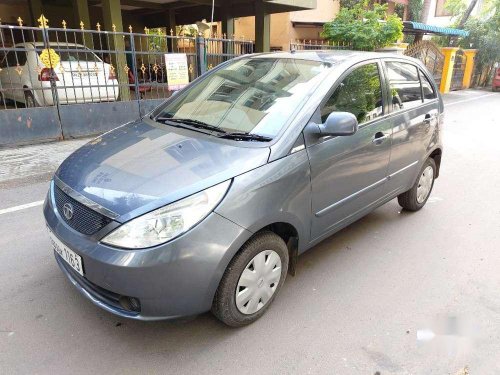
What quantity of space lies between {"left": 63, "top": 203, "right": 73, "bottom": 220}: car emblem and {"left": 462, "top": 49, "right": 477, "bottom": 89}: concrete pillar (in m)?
21.7

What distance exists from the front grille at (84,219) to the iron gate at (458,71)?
20202 millimetres

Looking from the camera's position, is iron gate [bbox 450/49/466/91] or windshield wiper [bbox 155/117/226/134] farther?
iron gate [bbox 450/49/466/91]

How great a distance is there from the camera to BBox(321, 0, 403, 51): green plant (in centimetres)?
1272

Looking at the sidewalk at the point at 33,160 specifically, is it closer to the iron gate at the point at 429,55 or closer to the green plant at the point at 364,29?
the green plant at the point at 364,29

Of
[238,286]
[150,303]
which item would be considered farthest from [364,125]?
[150,303]

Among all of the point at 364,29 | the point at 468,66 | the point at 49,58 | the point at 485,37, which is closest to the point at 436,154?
the point at 49,58

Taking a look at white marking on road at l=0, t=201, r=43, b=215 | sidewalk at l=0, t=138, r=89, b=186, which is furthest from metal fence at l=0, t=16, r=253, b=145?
white marking on road at l=0, t=201, r=43, b=215

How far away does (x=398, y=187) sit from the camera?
3727 millimetres

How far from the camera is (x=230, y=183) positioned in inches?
85.5

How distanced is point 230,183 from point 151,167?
1.65ft

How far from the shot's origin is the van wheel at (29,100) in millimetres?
7356

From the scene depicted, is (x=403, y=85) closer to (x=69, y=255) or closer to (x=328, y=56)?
(x=328, y=56)

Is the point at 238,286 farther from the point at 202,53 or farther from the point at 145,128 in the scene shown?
the point at 202,53

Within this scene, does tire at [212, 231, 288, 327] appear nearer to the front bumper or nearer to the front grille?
the front bumper
